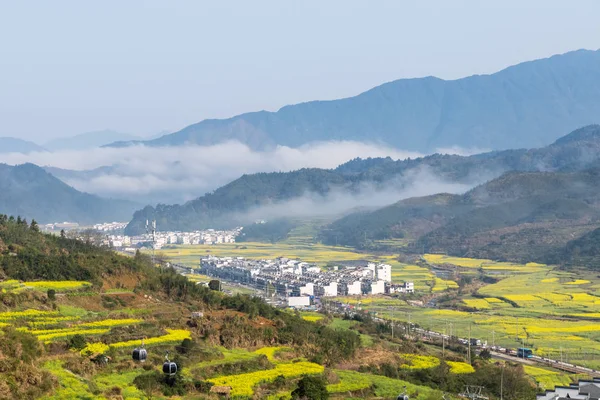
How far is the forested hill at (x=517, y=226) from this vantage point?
5581 inches

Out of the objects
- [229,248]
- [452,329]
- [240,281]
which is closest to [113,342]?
[452,329]

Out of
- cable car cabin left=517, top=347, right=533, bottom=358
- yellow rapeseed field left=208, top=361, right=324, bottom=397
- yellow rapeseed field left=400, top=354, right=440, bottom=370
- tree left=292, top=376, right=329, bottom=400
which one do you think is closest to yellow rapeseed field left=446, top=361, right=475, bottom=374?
yellow rapeseed field left=400, top=354, right=440, bottom=370

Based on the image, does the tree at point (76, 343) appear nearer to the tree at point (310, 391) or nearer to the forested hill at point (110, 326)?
the forested hill at point (110, 326)

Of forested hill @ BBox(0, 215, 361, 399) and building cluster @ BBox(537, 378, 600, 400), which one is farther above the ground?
forested hill @ BBox(0, 215, 361, 399)

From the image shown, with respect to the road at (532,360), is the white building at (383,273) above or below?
above

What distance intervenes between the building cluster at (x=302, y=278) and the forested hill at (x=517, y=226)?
95.1 ft

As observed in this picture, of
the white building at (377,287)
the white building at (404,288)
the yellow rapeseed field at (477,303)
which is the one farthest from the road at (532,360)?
the white building at (377,287)

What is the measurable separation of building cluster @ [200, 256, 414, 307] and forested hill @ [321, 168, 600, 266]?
2898 centimetres

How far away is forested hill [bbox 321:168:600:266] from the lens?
141750 millimetres

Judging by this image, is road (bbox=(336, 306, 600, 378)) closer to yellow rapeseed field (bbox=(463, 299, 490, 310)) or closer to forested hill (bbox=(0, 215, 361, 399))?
forested hill (bbox=(0, 215, 361, 399))

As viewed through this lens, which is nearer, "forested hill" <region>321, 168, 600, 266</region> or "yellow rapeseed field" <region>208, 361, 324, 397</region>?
"yellow rapeseed field" <region>208, 361, 324, 397</region>

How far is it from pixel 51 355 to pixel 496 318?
5258 centimetres

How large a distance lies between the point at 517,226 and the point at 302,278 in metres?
66.6

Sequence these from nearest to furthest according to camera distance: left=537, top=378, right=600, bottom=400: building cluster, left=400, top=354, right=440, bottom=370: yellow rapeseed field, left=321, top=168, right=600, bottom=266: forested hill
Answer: left=537, top=378, right=600, bottom=400: building cluster → left=400, top=354, right=440, bottom=370: yellow rapeseed field → left=321, top=168, right=600, bottom=266: forested hill
